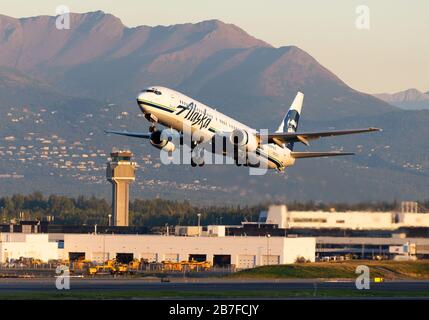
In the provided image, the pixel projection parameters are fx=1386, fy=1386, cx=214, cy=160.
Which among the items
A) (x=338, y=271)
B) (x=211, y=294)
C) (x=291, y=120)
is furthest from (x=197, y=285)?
(x=291, y=120)

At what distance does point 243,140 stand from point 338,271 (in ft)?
103

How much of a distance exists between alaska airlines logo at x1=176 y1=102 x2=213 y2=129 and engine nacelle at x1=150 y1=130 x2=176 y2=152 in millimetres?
3558

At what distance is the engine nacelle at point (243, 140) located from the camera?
139 m

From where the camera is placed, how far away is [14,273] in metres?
172

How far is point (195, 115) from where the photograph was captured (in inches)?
5349

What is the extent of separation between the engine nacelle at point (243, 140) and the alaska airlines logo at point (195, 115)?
2.98m

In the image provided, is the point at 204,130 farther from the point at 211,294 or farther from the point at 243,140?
the point at 211,294

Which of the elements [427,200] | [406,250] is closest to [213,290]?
[427,200]

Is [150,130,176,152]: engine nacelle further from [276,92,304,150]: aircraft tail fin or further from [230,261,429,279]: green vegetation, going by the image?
[276,92,304,150]: aircraft tail fin

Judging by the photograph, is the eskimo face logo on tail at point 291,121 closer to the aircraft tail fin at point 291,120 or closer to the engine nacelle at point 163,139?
the aircraft tail fin at point 291,120
